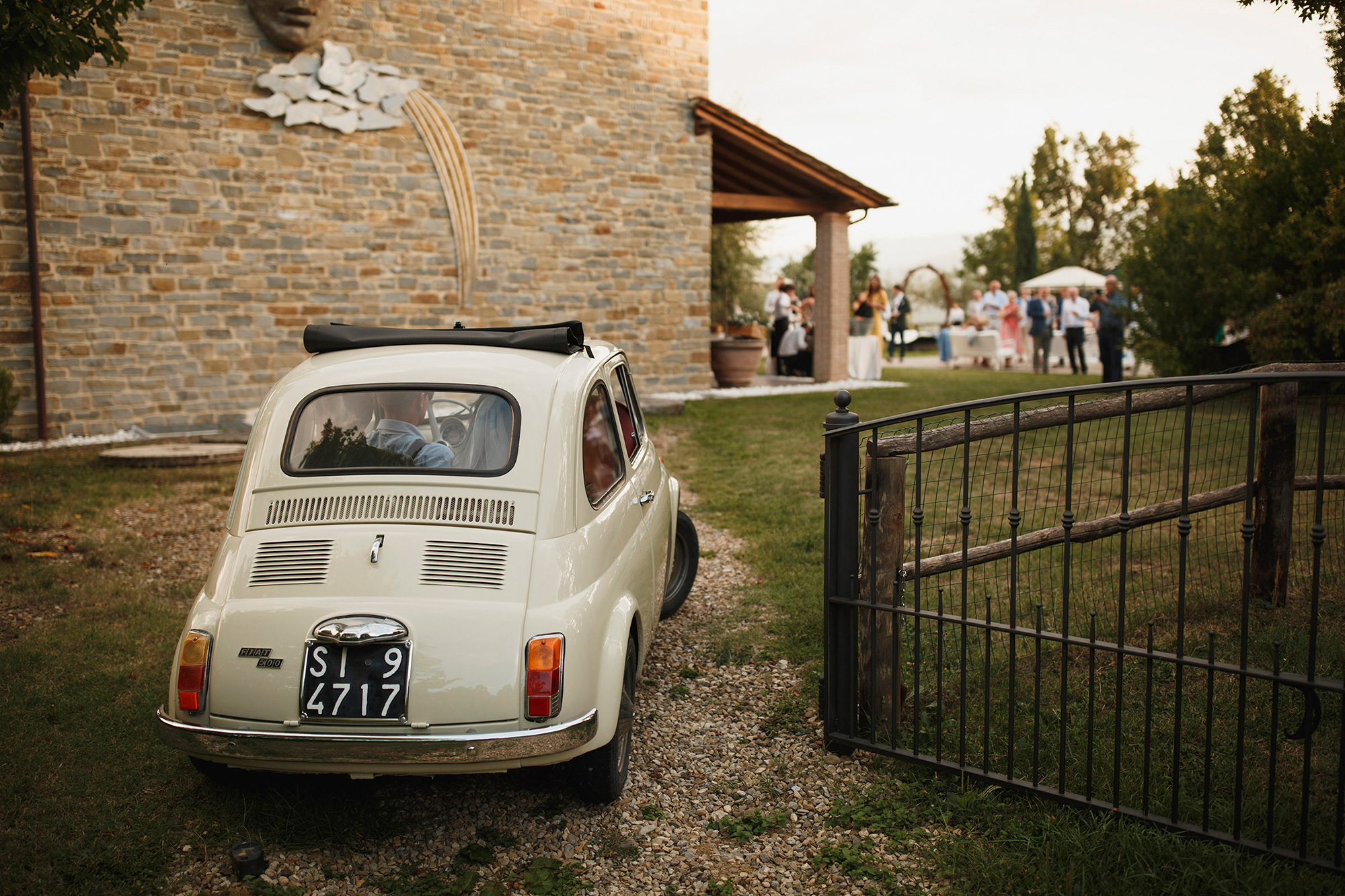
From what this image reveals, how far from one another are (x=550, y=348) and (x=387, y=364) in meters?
0.63

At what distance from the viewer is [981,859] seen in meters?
2.80

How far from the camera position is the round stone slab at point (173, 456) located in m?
9.00

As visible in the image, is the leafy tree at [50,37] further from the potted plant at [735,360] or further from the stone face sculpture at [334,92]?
the potted plant at [735,360]

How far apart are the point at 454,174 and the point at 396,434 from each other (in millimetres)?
10220

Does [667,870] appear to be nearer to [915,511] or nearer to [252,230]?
[915,511]

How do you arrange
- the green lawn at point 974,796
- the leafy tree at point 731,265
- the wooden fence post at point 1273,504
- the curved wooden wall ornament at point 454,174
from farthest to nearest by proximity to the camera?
the leafy tree at point 731,265 → the curved wooden wall ornament at point 454,174 → the wooden fence post at point 1273,504 → the green lawn at point 974,796

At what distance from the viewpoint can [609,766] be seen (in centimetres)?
314

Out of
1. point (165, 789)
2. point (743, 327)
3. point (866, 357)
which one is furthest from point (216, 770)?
point (866, 357)

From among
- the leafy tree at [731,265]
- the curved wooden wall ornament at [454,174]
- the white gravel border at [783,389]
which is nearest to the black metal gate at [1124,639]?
the curved wooden wall ornament at [454,174]

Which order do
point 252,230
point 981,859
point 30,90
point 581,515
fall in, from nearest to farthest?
point 981,859
point 581,515
point 30,90
point 252,230

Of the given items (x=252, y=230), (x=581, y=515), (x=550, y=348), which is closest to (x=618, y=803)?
(x=581, y=515)

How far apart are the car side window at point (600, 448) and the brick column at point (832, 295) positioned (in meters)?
13.2

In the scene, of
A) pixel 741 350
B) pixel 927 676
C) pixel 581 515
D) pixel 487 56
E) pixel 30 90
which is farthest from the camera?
pixel 741 350

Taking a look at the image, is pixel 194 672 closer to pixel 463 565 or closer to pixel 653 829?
pixel 463 565
